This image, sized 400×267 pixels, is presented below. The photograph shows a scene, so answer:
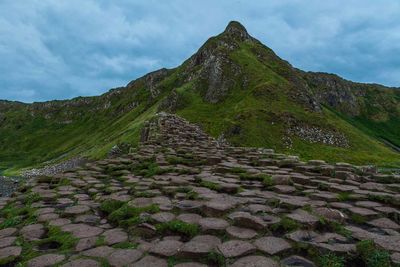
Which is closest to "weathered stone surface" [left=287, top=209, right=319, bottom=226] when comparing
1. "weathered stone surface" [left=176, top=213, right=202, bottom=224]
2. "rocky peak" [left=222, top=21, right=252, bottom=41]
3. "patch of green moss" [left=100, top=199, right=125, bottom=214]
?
"weathered stone surface" [left=176, top=213, right=202, bottom=224]

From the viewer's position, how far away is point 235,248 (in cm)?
654

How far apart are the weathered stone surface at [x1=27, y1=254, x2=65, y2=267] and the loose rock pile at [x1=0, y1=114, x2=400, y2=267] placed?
20 millimetres

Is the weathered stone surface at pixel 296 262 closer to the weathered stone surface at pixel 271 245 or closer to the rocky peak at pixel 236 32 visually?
the weathered stone surface at pixel 271 245

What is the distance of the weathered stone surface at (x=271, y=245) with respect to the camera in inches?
253

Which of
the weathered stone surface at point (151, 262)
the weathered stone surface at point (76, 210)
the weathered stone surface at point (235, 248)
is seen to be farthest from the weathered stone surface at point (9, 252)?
the weathered stone surface at point (235, 248)

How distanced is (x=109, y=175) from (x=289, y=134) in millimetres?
40535

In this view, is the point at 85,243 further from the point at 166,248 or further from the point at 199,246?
the point at 199,246

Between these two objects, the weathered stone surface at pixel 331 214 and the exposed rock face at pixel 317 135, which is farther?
the exposed rock face at pixel 317 135

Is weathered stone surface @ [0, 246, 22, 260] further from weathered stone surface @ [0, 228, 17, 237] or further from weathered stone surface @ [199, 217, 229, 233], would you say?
weathered stone surface @ [199, 217, 229, 233]

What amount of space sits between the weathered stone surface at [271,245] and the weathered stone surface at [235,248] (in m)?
0.19

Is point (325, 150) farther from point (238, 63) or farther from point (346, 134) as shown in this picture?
point (238, 63)

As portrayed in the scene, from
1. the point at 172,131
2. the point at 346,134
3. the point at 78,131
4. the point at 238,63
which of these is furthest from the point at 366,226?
the point at 78,131

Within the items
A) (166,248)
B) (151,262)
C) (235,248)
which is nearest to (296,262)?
(235,248)

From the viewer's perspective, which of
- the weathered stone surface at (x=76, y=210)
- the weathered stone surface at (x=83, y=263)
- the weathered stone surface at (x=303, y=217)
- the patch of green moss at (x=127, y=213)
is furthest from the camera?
the weathered stone surface at (x=76, y=210)
